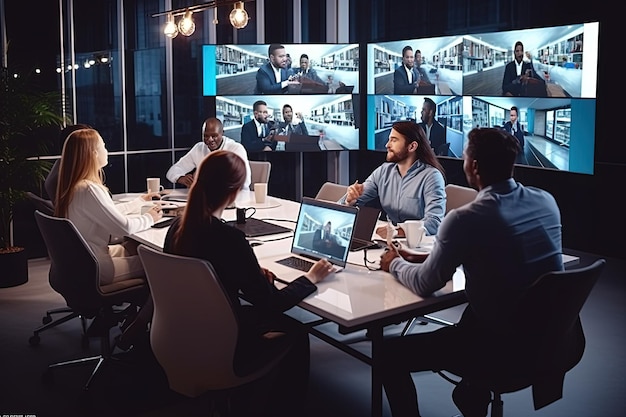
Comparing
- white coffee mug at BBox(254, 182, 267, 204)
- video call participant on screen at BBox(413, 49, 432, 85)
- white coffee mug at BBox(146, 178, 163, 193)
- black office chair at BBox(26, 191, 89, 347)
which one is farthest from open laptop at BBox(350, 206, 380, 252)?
video call participant on screen at BBox(413, 49, 432, 85)

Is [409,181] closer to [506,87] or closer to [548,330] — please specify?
[548,330]

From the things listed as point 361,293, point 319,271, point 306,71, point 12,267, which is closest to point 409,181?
point 319,271

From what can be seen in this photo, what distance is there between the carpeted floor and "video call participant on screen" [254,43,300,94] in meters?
3.37

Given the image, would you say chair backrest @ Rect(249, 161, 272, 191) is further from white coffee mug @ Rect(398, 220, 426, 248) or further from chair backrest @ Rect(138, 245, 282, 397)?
chair backrest @ Rect(138, 245, 282, 397)

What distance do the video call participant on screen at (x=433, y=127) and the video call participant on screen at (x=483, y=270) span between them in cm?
427

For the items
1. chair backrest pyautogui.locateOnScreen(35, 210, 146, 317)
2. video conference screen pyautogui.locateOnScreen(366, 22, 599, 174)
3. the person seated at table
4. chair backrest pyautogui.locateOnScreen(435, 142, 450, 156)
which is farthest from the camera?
chair backrest pyautogui.locateOnScreen(435, 142, 450, 156)

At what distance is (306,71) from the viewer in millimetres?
7391

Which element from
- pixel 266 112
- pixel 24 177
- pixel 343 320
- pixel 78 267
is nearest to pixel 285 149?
pixel 266 112

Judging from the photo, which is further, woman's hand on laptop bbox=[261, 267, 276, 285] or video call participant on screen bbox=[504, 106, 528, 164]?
video call participant on screen bbox=[504, 106, 528, 164]

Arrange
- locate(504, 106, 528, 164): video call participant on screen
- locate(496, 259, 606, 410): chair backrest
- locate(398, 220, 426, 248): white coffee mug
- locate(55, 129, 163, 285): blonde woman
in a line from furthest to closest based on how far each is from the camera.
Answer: locate(504, 106, 528, 164): video call participant on screen
locate(55, 129, 163, 285): blonde woman
locate(398, 220, 426, 248): white coffee mug
locate(496, 259, 606, 410): chair backrest

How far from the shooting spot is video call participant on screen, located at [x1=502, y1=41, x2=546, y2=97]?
20.2ft

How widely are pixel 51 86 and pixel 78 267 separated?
3554 millimetres

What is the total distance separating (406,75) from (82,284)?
4513 millimetres

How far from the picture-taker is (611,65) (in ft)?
19.9
